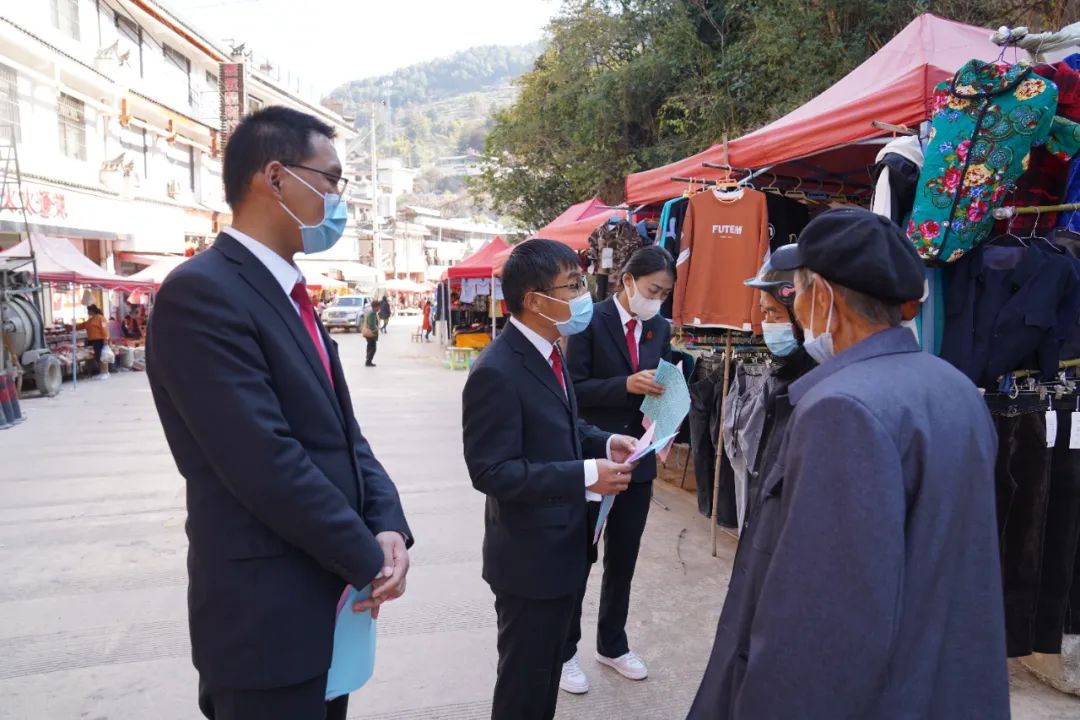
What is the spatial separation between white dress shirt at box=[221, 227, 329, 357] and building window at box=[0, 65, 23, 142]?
17.6 m

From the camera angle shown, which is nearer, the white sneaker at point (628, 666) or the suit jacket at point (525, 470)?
the suit jacket at point (525, 470)

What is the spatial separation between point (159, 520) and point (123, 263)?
1944 cm

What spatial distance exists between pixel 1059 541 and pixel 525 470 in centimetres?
232

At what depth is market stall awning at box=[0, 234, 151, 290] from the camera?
13.1 m

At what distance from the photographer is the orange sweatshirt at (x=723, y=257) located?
14.0 feet

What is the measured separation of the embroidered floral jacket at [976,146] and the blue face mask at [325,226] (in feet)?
7.27

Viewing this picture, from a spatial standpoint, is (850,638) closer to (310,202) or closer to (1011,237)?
(310,202)

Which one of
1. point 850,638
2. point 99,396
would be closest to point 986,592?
point 850,638

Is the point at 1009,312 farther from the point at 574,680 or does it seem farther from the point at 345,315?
the point at 345,315

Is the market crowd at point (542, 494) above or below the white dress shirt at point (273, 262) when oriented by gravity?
below

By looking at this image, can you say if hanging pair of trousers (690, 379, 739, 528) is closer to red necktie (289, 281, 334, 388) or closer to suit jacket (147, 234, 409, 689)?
red necktie (289, 281, 334, 388)

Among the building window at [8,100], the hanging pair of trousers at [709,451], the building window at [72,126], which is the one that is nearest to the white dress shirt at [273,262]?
the hanging pair of trousers at [709,451]

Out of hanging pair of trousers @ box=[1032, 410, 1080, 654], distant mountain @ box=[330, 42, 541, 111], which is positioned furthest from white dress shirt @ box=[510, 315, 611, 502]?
distant mountain @ box=[330, 42, 541, 111]

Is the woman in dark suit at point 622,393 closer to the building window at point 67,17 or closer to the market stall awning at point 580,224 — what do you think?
the market stall awning at point 580,224
